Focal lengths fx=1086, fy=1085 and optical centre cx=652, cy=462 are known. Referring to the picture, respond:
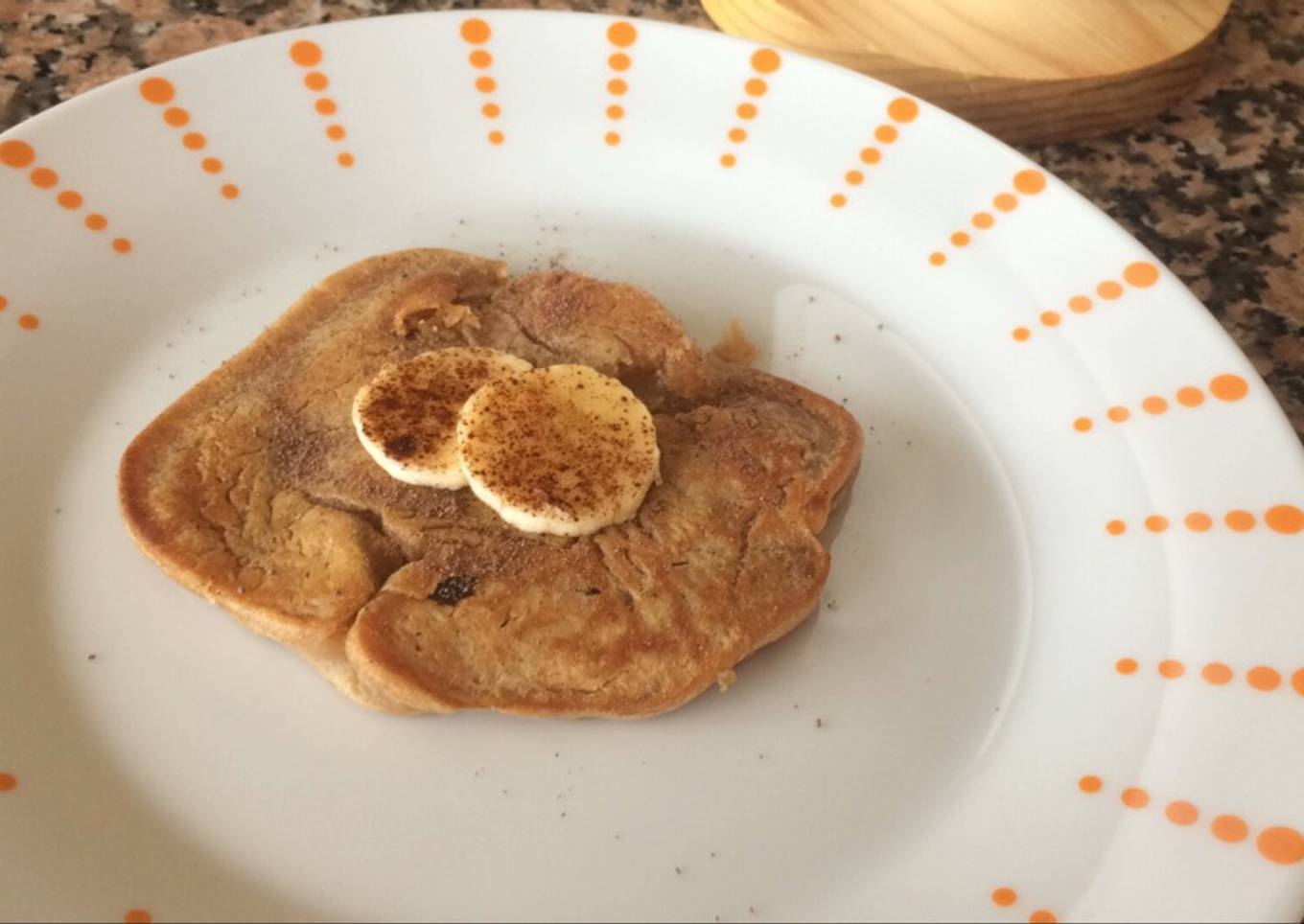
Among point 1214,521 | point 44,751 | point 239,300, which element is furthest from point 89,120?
point 1214,521

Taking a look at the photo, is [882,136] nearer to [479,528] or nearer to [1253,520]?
[1253,520]

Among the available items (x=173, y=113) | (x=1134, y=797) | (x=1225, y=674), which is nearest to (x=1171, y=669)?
(x=1225, y=674)

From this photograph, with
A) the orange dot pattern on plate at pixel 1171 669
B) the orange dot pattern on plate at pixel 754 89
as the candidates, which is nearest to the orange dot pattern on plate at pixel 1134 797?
the orange dot pattern on plate at pixel 1171 669

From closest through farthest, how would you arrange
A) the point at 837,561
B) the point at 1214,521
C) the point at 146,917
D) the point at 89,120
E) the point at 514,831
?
1. the point at 146,917
2. the point at 514,831
3. the point at 1214,521
4. the point at 837,561
5. the point at 89,120

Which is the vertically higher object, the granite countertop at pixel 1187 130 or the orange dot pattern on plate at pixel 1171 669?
the granite countertop at pixel 1187 130

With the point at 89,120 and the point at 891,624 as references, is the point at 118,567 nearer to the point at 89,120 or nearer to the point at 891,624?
the point at 89,120

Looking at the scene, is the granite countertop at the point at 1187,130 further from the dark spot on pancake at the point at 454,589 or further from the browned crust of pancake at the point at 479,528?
the dark spot on pancake at the point at 454,589
